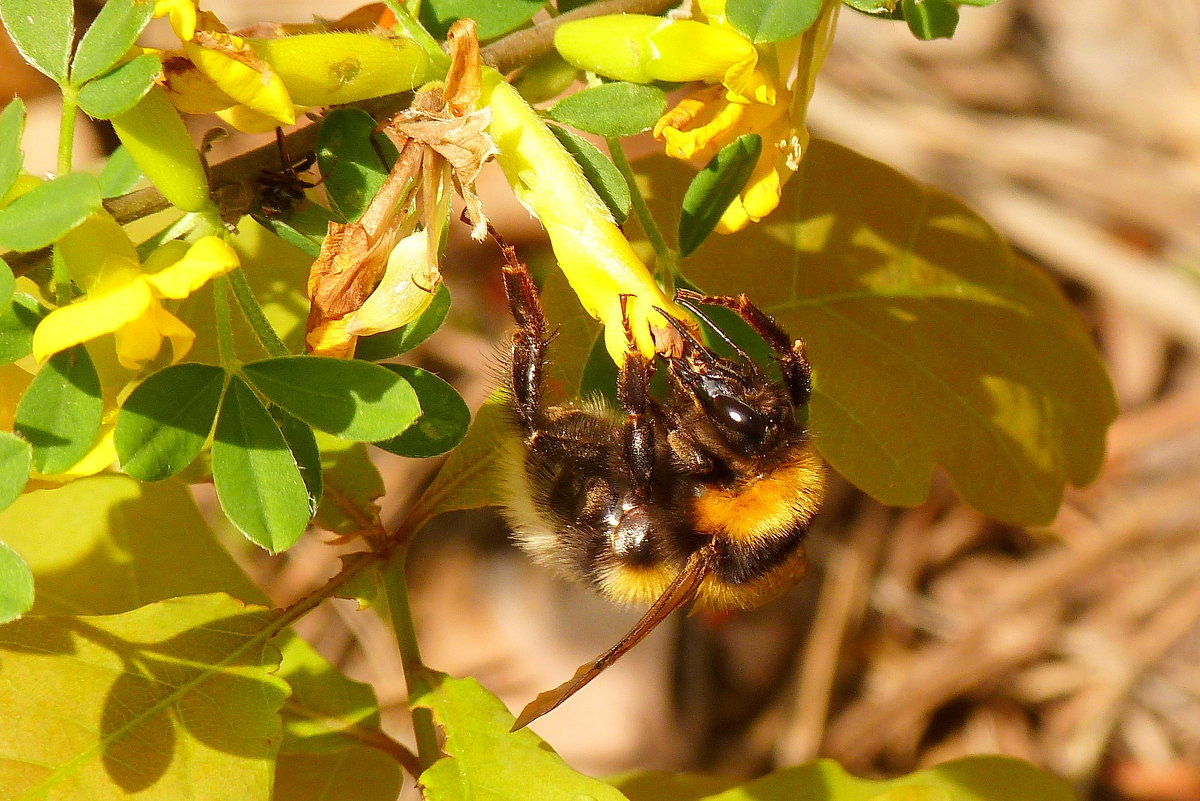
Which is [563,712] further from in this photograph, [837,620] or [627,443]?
[627,443]

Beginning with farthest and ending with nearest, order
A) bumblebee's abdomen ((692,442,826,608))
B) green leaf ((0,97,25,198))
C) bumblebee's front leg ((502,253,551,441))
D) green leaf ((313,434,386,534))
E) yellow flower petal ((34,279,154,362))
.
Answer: green leaf ((313,434,386,534)) < bumblebee's abdomen ((692,442,826,608)) < bumblebee's front leg ((502,253,551,441)) < green leaf ((0,97,25,198)) < yellow flower petal ((34,279,154,362))

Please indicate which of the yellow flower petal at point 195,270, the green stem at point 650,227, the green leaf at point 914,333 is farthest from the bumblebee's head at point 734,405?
the yellow flower petal at point 195,270

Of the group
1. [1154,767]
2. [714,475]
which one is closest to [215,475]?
[714,475]

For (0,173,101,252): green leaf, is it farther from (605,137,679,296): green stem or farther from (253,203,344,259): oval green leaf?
(605,137,679,296): green stem

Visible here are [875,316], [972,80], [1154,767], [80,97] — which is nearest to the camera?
[80,97]

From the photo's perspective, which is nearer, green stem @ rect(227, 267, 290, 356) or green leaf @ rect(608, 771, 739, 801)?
green stem @ rect(227, 267, 290, 356)

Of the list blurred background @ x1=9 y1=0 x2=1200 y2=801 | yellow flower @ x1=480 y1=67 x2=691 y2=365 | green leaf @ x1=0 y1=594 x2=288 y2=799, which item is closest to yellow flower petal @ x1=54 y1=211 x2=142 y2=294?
yellow flower @ x1=480 y1=67 x2=691 y2=365

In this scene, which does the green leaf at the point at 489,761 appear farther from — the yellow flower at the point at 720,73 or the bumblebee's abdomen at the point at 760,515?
the yellow flower at the point at 720,73
